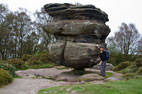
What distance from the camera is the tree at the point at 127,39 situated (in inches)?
1298

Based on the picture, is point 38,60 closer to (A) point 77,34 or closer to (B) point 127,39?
(A) point 77,34

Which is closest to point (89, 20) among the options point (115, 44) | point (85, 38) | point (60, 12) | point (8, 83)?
point (85, 38)

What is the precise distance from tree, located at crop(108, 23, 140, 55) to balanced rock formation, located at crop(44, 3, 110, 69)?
22227 mm

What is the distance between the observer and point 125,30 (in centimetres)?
3419

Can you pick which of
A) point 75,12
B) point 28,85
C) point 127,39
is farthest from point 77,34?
point 127,39

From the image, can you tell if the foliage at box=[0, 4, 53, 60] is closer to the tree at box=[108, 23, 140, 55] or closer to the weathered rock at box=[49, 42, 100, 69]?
the tree at box=[108, 23, 140, 55]

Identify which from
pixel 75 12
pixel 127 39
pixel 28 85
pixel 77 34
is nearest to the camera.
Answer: pixel 28 85

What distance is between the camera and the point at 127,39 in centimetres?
3334

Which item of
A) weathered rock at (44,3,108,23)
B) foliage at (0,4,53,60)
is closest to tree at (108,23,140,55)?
foliage at (0,4,53,60)

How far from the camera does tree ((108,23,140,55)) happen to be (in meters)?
33.0

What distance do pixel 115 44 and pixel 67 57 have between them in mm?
24743

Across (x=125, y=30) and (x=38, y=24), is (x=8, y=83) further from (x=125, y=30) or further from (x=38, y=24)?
(x=125, y=30)

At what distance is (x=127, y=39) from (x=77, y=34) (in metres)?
24.5

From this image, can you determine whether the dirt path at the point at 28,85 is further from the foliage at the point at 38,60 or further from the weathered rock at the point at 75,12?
the foliage at the point at 38,60
